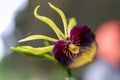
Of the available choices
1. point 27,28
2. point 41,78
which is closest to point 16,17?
point 27,28

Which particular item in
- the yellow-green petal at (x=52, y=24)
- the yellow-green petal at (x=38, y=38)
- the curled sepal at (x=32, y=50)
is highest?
the yellow-green petal at (x=52, y=24)

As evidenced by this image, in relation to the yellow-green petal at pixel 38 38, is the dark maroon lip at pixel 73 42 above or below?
below

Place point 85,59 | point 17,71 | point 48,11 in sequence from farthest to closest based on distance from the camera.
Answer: point 17,71
point 48,11
point 85,59

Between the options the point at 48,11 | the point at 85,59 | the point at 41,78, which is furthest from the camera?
the point at 41,78

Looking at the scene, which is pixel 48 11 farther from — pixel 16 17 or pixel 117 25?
pixel 117 25

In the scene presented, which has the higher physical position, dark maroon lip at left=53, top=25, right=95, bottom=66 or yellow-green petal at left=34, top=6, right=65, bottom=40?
yellow-green petal at left=34, top=6, right=65, bottom=40

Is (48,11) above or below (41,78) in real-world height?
above
